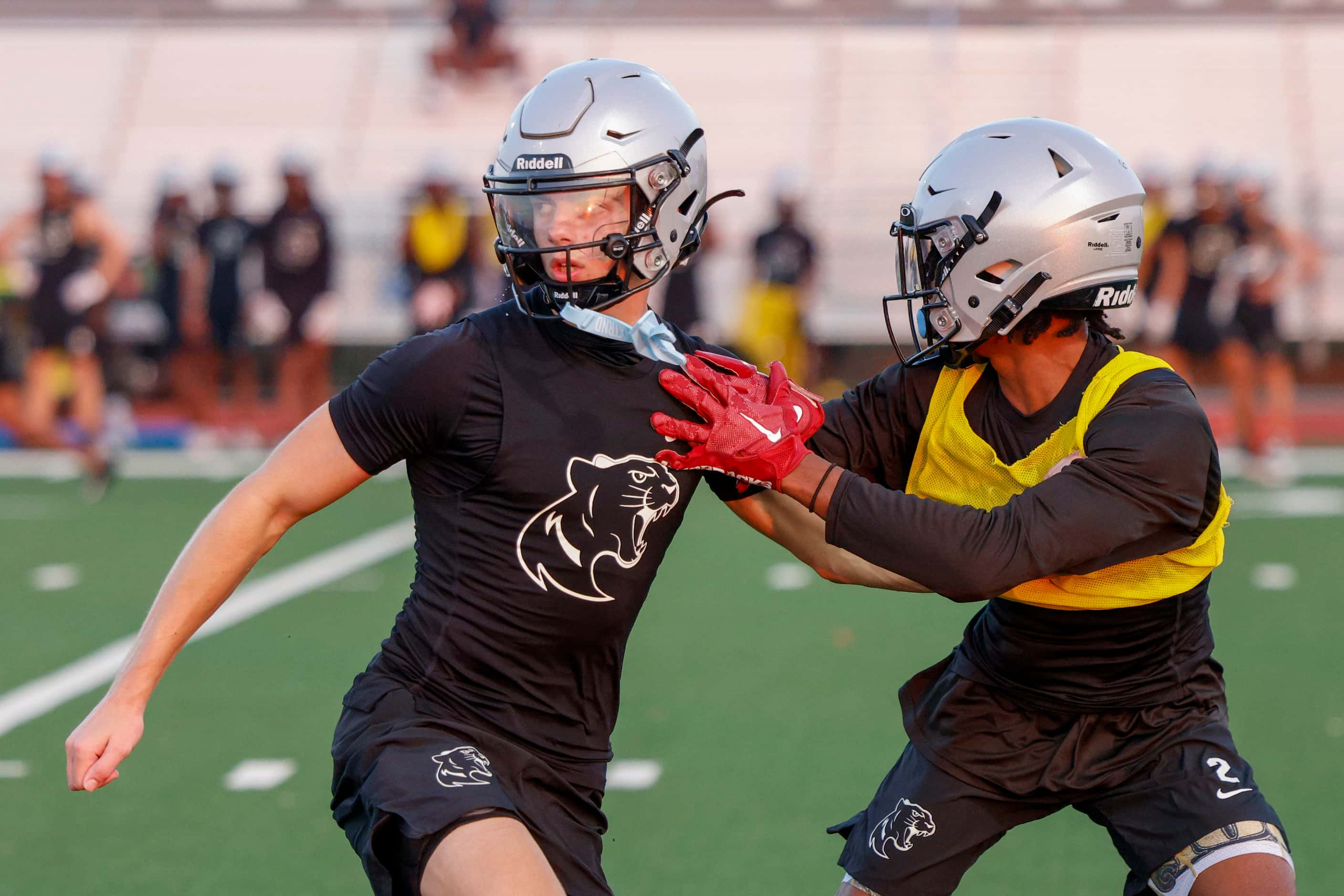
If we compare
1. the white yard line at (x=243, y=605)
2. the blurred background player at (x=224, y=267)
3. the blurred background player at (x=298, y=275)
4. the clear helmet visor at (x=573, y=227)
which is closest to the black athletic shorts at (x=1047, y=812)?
the clear helmet visor at (x=573, y=227)

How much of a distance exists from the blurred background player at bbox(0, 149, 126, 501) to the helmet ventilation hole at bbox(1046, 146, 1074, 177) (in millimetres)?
9564

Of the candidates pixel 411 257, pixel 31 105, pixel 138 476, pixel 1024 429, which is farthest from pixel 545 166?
pixel 31 105

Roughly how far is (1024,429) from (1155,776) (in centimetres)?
71

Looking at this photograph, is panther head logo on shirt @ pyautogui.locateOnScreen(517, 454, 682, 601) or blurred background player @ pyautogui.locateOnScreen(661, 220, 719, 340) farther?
blurred background player @ pyautogui.locateOnScreen(661, 220, 719, 340)

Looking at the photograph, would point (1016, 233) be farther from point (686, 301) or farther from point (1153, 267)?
point (686, 301)

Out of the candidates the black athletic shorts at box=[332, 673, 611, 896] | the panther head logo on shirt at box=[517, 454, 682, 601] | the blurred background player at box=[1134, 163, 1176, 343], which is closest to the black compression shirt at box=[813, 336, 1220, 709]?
the panther head logo on shirt at box=[517, 454, 682, 601]

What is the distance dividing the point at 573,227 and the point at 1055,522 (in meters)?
1.02

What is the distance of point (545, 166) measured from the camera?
288cm

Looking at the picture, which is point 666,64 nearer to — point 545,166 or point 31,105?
point 31,105

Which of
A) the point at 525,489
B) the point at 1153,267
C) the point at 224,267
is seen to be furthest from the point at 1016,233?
the point at 224,267

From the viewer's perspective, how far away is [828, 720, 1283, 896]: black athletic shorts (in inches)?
116

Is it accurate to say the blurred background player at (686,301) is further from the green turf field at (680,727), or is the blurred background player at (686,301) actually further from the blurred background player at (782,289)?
the green turf field at (680,727)

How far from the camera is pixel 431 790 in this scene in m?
2.68

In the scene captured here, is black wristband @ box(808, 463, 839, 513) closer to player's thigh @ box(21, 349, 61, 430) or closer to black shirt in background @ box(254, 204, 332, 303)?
player's thigh @ box(21, 349, 61, 430)
